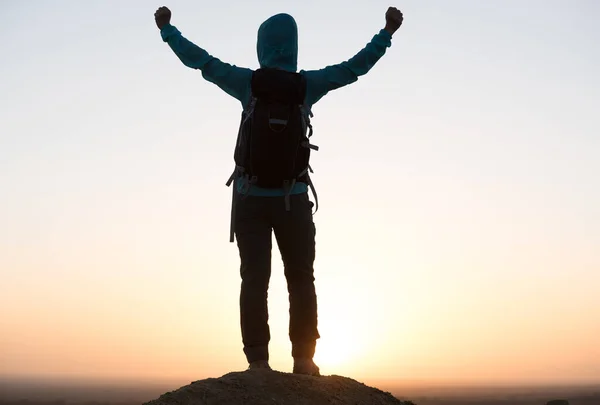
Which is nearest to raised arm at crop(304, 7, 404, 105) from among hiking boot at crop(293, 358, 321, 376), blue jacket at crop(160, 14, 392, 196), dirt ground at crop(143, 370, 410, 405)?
blue jacket at crop(160, 14, 392, 196)

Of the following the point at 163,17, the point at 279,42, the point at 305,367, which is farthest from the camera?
the point at 163,17

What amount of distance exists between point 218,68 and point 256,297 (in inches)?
105

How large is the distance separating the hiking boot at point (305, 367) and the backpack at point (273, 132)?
1.79m

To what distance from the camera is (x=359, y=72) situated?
→ 954cm

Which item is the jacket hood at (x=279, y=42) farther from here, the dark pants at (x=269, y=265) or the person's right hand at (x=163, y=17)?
the dark pants at (x=269, y=265)

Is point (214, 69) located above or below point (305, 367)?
above

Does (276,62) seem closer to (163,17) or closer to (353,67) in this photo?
(353,67)

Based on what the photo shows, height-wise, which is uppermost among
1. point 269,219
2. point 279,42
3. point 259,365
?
point 279,42

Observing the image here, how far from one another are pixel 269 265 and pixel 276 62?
2.41m

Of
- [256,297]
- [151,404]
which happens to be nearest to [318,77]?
[256,297]

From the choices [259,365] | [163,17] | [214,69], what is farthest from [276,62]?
[259,365]

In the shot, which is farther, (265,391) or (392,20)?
(392,20)

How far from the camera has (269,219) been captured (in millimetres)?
9031

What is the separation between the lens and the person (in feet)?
29.1
